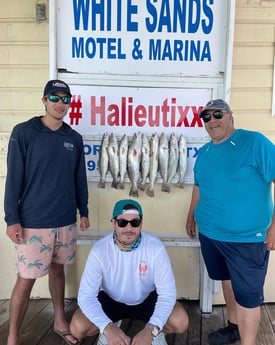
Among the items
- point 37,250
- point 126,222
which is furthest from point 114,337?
point 37,250

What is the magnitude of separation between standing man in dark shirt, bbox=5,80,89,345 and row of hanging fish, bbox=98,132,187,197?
40 cm

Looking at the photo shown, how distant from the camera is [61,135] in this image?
239cm

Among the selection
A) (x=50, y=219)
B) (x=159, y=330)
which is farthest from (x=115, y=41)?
(x=159, y=330)

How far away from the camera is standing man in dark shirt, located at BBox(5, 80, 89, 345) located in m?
2.26

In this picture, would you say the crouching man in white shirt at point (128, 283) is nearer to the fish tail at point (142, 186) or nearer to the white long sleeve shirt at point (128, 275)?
→ the white long sleeve shirt at point (128, 275)

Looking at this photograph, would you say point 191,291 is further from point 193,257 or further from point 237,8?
point 237,8

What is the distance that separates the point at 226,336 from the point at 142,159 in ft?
4.64

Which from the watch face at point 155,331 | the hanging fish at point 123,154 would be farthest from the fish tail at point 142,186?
the watch face at point 155,331

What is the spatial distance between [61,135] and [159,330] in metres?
1.34

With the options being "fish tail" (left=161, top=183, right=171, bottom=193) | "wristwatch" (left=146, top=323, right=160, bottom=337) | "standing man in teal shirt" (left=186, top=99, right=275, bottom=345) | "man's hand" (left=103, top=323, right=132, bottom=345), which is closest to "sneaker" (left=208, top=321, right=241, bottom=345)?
"standing man in teal shirt" (left=186, top=99, right=275, bottom=345)

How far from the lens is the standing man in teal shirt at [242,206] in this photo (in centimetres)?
215

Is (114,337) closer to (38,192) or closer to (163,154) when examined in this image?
(38,192)

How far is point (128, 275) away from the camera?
7.35ft

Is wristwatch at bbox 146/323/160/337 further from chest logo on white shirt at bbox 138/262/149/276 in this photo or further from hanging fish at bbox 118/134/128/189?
hanging fish at bbox 118/134/128/189
